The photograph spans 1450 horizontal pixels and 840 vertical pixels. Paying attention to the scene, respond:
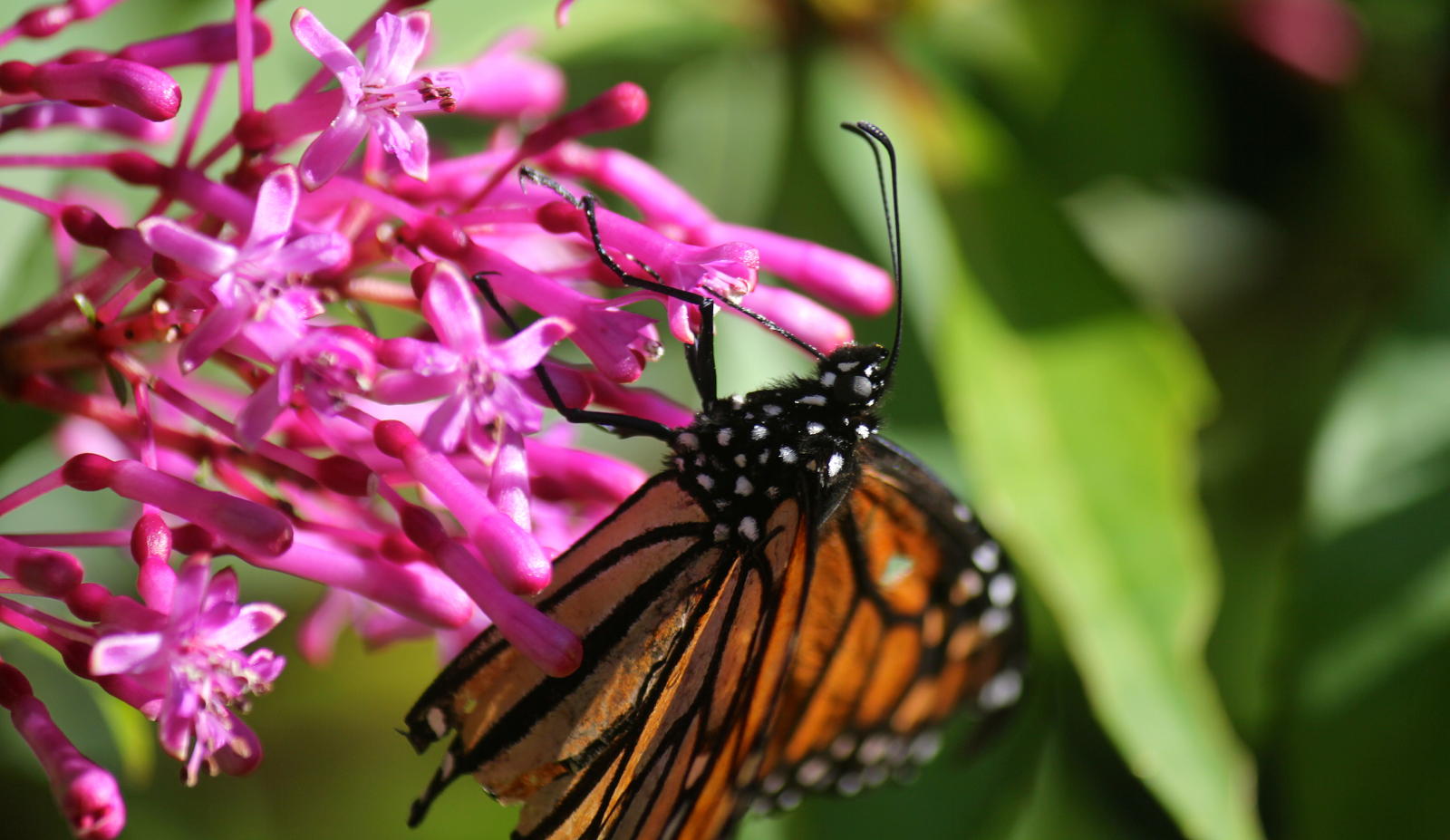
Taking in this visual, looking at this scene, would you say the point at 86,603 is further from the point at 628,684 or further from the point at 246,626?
the point at 628,684

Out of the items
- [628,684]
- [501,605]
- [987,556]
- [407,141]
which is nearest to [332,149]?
[407,141]

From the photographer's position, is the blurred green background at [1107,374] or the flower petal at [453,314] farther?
the blurred green background at [1107,374]

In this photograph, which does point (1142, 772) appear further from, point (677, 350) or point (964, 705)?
point (677, 350)

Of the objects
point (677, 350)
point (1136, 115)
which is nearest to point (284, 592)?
point (677, 350)

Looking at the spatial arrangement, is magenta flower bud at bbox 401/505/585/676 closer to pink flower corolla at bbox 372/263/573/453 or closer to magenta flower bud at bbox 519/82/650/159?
pink flower corolla at bbox 372/263/573/453

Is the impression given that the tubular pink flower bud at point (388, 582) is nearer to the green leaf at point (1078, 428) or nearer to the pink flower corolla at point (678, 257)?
the pink flower corolla at point (678, 257)

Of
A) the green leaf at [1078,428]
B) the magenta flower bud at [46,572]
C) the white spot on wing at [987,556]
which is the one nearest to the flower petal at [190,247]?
the magenta flower bud at [46,572]
